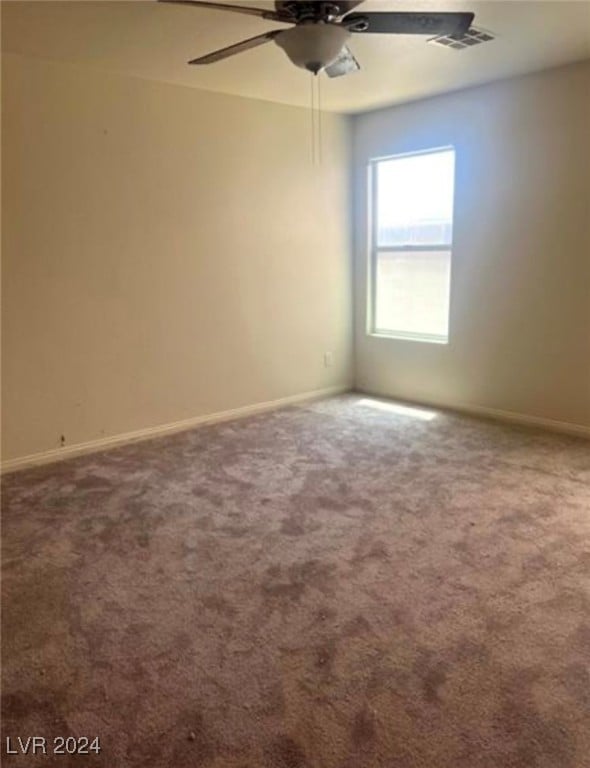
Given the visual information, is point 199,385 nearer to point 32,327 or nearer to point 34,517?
point 32,327

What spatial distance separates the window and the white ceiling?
0.70 meters

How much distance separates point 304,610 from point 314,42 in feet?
7.36

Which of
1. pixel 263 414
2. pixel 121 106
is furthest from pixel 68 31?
pixel 263 414

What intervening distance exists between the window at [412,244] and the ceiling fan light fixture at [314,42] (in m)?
2.46

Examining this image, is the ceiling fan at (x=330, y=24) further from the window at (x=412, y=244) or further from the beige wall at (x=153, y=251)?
the window at (x=412, y=244)

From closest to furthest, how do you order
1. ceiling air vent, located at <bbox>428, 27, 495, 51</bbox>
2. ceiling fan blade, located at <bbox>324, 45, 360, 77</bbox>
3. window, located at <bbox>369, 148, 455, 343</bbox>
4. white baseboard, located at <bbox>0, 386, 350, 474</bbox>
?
1. ceiling fan blade, located at <bbox>324, 45, 360, 77</bbox>
2. ceiling air vent, located at <bbox>428, 27, 495, 51</bbox>
3. white baseboard, located at <bbox>0, 386, 350, 474</bbox>
4. window, located at <bbox>369, 148, 455, 343</bbox>

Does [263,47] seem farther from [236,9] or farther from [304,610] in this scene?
[304,610]

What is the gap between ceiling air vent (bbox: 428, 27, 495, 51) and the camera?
3.25 meters

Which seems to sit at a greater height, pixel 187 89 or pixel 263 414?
pixel 187 89

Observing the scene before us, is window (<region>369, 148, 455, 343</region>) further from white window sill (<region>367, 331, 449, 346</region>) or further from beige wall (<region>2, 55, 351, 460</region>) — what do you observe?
beige wall (<region>2, 55, 351, 460</region>)

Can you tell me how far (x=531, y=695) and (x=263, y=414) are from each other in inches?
134

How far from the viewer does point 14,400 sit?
3.79 m

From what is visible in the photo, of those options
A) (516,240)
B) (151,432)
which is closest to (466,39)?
(516,240)

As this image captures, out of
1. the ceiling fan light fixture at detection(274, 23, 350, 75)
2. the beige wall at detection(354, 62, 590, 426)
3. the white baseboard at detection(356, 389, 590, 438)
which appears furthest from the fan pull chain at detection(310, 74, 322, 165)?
the ceiling fan light fixture at detection(274, 23, 350, 75)
